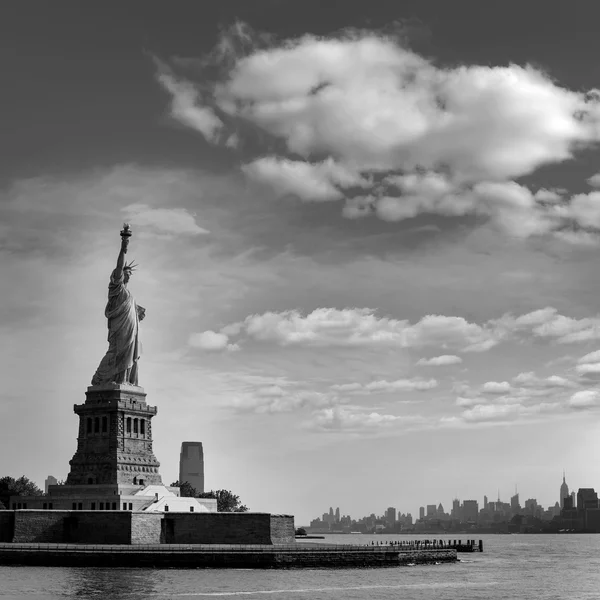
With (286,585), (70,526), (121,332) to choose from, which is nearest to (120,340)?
(121,332)

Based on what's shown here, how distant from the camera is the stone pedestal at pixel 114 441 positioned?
100 m

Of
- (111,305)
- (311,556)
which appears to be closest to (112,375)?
(111,305)

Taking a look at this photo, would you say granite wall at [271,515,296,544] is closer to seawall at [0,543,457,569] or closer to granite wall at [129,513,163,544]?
seawall at [0,543,457,569]

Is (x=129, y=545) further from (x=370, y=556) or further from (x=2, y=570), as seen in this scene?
(x=370, y=556)

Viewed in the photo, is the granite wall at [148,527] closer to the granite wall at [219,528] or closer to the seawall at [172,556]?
the granite wall at [219,528]

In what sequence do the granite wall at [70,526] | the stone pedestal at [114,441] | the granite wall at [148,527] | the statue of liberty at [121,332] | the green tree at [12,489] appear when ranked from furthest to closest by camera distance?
the green tree at [12,489] < the statue of liberty at [121,332] < the stone pedestal at [114,441] < the granite wall at [148,527] < the granite wall at [70,526]

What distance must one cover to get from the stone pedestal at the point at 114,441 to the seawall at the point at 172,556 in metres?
12.8

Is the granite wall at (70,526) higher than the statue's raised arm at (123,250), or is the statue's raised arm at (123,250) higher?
the statue's raised arm at (123,250)

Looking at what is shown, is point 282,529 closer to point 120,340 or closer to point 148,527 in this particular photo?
point 148,527

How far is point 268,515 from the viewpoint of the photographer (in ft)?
302

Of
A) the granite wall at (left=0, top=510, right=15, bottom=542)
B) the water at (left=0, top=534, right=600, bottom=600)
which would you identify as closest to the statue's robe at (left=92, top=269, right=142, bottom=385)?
the granite wall at (left=0, top=510, right=15, bottom=542)

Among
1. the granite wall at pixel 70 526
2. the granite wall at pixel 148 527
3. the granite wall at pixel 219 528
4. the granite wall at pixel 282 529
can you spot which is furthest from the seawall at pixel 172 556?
the granite wall at pixel 282 529

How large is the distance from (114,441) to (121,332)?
11.0 m

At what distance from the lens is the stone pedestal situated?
3939 inches
